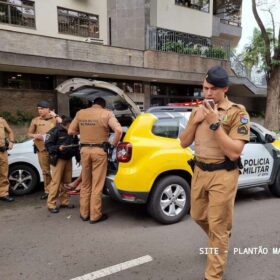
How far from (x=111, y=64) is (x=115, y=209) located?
9.47 m

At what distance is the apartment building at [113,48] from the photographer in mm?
12469

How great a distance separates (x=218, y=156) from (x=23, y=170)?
4.32 meters

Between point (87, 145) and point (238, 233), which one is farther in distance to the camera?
point (87, 145)

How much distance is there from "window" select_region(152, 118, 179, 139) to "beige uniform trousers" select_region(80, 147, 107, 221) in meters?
0.83

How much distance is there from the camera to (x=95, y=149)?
4.12m

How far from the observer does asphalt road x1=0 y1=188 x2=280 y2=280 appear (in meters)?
2.95

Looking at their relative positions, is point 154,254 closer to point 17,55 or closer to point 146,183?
point 146,183

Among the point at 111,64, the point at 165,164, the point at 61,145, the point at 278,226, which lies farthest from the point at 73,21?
→ the point at 278,226

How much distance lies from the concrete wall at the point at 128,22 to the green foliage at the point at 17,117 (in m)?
7.71

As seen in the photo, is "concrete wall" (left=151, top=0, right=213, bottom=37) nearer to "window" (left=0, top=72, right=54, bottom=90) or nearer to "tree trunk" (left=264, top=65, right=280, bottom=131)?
Result: "window" (left=0, top=72, right=54, bottom=90)

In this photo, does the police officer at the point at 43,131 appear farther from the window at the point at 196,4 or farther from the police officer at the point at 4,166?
the window at the point at 196,4

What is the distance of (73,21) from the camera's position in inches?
608

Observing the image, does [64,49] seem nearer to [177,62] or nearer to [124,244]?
[177,62]

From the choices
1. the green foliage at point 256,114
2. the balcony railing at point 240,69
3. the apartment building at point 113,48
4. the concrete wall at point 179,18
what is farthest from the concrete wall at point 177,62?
the green foliage at point 256,114
